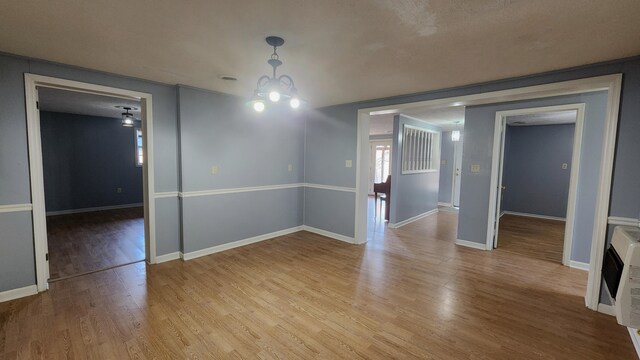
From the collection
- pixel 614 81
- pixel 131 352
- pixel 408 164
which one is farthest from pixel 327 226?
pixel 614 81

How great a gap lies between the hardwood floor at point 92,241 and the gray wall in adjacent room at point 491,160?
5.06 meters

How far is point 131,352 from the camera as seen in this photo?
6.62 feet

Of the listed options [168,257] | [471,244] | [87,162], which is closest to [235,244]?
[168,257]

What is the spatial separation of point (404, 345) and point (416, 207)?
4.68 meters

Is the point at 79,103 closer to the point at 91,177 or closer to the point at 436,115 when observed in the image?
the point at 91,177

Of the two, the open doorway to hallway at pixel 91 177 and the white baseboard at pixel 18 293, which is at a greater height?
the open doorway to hallway at pixel 91 177

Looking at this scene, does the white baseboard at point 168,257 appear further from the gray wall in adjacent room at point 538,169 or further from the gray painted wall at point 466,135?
the gray wall in adjacent room at point 538,169

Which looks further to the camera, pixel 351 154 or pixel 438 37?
pixel 351 154

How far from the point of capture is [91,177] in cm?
669

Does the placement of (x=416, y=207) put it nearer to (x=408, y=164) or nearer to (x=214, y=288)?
(x=408, y=164)

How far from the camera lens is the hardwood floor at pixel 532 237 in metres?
4.32

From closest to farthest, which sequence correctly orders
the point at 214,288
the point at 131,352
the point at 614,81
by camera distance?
the point at 131,352 → the point at 614,81 → the point at 214,288

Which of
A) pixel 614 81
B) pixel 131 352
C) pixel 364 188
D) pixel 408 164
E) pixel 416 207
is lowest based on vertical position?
pixel 131 352

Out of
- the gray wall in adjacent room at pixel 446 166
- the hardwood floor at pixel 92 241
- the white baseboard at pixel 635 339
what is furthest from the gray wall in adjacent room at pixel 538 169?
the hardwood floor at pixel 92 241
